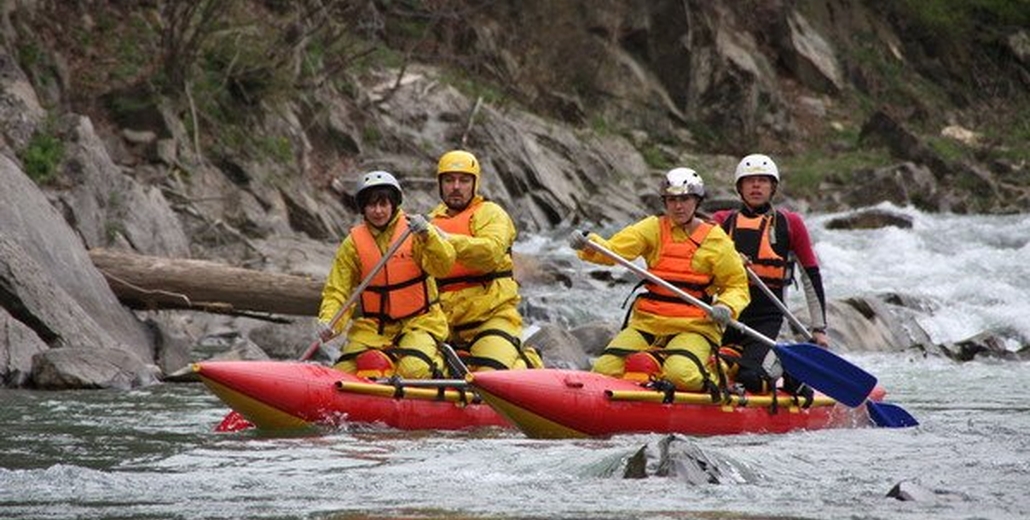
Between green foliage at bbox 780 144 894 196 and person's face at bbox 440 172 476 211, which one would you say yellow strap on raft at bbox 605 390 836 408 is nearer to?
person's face at bbox 440 172 476 211

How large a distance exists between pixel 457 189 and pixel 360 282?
76 centimetres

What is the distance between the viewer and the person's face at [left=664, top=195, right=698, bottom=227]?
930cm

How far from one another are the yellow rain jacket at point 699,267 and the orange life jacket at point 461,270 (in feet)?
1.99

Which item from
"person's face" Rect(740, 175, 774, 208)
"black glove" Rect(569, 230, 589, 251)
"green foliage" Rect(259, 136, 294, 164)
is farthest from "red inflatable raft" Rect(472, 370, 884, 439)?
"green foliage" Rect(259, 136, 294, 164)

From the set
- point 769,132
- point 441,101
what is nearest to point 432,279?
point 441,101

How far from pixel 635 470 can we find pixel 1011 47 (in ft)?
96.3

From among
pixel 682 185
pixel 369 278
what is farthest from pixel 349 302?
pixel 682 185

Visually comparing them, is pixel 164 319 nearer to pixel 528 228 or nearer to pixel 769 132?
pixel 528 228

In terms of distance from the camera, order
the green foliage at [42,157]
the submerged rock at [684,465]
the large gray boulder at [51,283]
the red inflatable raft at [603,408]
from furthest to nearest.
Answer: the green foliage at [42,157] < the large gray boulder at [51,283] < the red inflatable raft at [603,408] < the submerged rock at [684,465]

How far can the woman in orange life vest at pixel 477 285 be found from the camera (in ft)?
31.6

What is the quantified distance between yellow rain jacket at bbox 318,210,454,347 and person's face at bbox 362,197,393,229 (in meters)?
0.05

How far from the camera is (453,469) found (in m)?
7.40

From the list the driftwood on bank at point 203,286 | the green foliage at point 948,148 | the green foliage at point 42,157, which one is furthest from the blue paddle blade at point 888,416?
the green foliage at point 948,148

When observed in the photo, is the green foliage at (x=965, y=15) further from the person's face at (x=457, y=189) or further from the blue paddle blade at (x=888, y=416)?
the person's face at (x=457, y=189)
